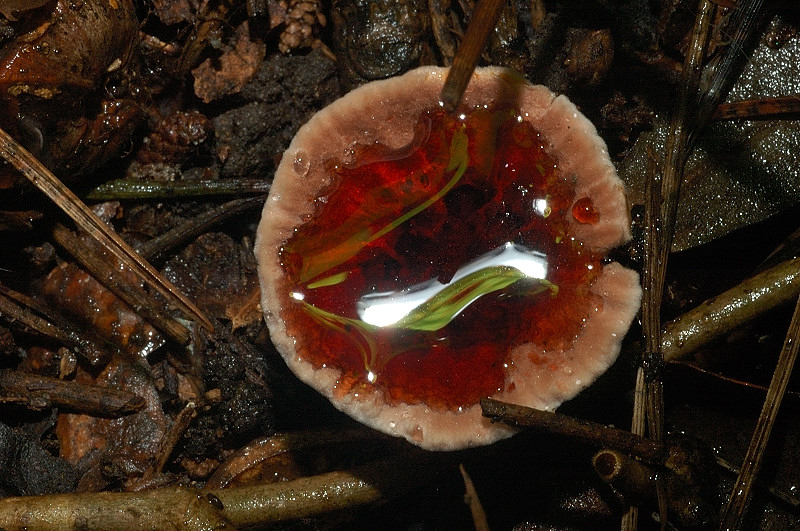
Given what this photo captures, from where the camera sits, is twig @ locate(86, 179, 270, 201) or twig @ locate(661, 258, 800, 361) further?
twig @ locate(86, 179, 270, 201)

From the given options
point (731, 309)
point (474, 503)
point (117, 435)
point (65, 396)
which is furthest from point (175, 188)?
point (731, 309)

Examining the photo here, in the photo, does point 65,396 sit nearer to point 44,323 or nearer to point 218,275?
point 44,323

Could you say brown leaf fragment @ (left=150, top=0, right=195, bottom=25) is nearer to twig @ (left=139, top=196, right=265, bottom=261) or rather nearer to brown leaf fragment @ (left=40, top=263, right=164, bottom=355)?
twig @ (left=139, top=196, right=265, bottom=261)

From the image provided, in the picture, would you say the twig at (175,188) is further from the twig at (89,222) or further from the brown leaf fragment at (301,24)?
the brown leaf fragment at (301,24)

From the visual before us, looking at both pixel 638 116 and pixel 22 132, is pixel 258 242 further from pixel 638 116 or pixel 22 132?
pixel 638 116

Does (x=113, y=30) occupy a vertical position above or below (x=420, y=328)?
above

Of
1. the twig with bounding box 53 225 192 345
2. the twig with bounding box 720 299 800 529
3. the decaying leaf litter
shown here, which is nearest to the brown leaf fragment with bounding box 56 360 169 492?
the decaying leaf litter

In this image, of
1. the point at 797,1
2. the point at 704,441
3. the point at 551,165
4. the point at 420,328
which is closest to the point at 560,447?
the point at 704,441
